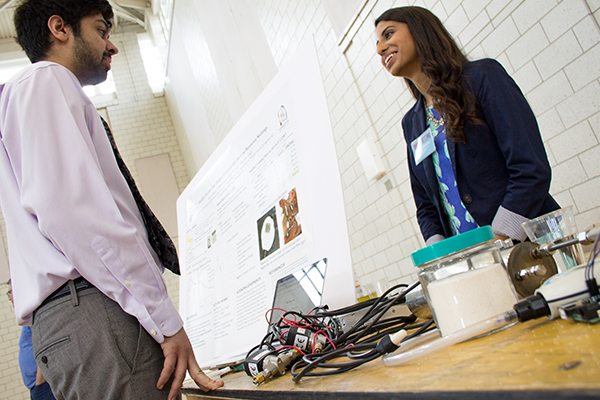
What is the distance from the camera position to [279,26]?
12.7ft

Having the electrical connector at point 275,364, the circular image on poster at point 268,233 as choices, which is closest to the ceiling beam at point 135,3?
the circular image on poster at point 268,233

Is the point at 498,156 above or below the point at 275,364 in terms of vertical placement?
above

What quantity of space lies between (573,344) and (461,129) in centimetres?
122

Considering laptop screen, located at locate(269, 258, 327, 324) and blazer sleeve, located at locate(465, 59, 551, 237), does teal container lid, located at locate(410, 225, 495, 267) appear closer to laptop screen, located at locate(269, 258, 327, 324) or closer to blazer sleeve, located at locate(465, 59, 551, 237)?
laptop screen, located at locate(269, 258, 327, 324)

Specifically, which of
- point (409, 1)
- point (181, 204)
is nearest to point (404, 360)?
point (181, 204)

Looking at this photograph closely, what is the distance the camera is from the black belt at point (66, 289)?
94cm

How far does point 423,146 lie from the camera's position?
1639mm

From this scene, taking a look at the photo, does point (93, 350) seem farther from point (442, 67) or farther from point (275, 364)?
point (442, 67)

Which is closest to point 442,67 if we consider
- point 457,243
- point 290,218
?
point 290,218

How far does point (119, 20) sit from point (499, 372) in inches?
422

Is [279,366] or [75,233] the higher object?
[75,233]

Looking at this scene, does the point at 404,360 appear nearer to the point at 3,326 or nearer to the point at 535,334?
the point at 535,334

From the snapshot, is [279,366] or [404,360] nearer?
[404,360]

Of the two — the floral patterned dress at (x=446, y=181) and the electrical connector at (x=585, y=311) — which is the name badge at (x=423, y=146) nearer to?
the floral patterned dress at (x=446, y=181)
